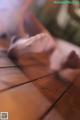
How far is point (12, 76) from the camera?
0.58m

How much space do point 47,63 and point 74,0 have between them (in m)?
0.22

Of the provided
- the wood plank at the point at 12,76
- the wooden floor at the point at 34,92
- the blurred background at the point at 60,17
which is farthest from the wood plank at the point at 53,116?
the blurred background at the point at 60,17

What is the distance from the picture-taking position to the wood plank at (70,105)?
532 millimetres

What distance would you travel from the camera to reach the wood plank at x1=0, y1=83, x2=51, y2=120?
503mm

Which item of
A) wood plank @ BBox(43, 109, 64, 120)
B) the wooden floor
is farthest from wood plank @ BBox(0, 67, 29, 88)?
wood plank @ BBox(43, 109, 64, 120)

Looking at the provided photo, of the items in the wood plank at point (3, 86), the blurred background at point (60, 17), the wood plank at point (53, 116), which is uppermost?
the blurred background at point (60, 17)

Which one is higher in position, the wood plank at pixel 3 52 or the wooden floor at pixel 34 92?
the wood plank at pixel 3 52

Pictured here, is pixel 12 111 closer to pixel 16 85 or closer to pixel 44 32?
pixel 16 85

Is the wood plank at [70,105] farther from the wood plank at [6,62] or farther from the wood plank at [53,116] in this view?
the wood plank at [6,62]

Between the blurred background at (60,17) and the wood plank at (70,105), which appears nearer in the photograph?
the wood plank at (70,105)

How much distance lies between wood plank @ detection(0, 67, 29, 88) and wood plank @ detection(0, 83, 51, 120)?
0.07 ft

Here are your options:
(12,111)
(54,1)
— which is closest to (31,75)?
(12,111)

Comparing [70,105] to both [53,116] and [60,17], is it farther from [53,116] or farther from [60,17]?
[60,17]

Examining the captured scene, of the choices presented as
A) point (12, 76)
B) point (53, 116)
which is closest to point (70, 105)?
point (53, 116)
